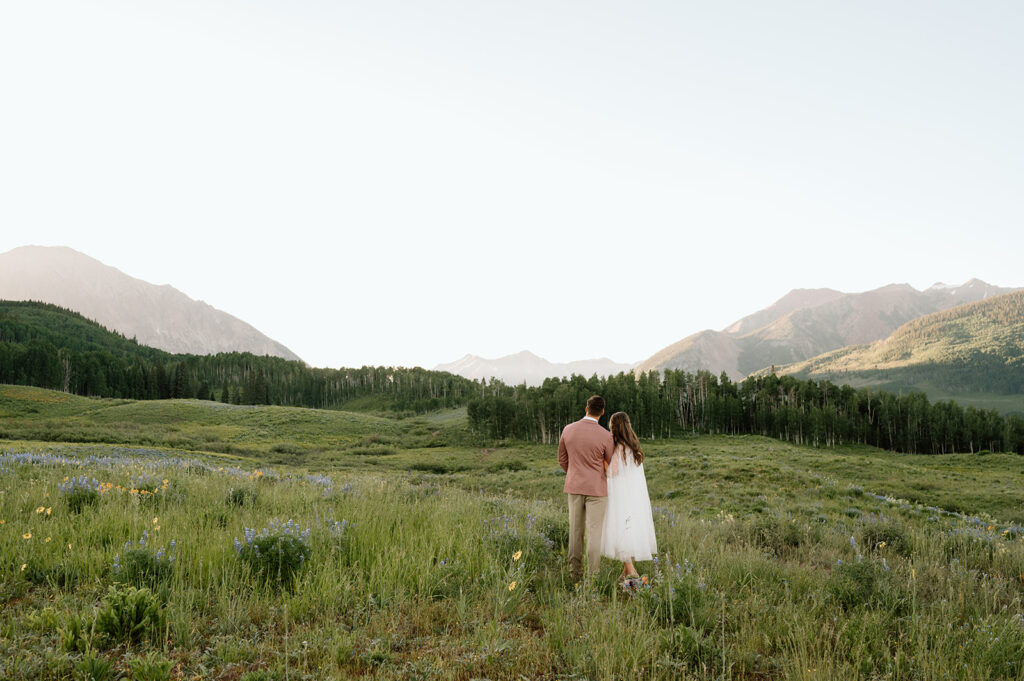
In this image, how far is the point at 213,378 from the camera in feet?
Result: 602

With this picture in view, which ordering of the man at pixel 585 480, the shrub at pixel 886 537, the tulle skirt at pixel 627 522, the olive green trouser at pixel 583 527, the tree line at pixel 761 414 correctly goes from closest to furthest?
the olive green trouser at pixel 583 527, the man at pixel 585 480, the tulle skirt at pixel 627 522, the shrub at pixel 886 537, the tree line at pixel 761 414

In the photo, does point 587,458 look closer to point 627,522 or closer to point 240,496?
point 627,522

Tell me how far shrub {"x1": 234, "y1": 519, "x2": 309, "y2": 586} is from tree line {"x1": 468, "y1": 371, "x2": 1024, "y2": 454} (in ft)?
271

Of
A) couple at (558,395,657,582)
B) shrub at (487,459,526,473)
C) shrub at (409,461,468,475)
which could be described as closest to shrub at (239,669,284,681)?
couple at (558,395,657,582)

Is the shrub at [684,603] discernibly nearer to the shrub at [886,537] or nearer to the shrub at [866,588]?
the shrub at [866,588]

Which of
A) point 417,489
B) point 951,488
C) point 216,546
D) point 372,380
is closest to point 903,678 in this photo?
point 216,546

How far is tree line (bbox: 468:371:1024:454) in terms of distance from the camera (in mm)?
94438

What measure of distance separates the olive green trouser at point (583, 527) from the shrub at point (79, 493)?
7569 mm

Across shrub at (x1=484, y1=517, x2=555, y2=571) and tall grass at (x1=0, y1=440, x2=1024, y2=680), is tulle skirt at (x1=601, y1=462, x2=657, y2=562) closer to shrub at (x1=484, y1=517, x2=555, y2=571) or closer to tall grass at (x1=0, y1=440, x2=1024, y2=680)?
tall grass at (x1=0, y1=440, x2=1024, y2=680)

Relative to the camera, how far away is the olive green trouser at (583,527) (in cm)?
706

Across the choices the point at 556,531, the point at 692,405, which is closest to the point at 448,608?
the point at 556,531

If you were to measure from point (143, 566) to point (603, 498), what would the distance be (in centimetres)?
598

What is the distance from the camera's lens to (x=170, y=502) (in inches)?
322

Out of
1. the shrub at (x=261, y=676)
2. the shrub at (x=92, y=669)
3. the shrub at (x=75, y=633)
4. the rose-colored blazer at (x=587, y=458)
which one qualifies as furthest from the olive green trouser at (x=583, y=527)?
the shrub at (x=75, y=633)
